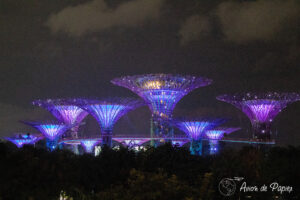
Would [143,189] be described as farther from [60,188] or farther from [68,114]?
[68,114]

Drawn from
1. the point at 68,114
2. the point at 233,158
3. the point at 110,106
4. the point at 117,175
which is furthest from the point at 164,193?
the point at 68,114

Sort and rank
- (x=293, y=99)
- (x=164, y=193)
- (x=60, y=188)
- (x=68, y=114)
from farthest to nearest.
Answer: (x=68, y=114) < (x=293, y=99) < (x=60, y=188) < (x=164, y=193)

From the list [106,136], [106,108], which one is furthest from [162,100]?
[106,136]

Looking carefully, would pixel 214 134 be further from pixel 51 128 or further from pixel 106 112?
pixel 51 128

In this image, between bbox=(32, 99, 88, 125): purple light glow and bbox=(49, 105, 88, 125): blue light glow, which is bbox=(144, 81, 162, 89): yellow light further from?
bbox=(49, 105, 88, 125): blue light glow

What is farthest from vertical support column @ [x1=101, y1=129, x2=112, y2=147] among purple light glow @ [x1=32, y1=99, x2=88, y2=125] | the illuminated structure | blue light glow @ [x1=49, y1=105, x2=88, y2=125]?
the illuminated structure

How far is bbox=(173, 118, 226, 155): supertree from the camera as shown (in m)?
66.2

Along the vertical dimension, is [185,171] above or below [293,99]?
below

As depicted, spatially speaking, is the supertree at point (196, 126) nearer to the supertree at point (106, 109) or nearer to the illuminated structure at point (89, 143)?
the supertree at point (106, 109)

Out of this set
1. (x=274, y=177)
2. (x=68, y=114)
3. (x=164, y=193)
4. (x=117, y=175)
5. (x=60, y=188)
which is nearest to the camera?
(x=164, y=193)

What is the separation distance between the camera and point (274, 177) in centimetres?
2319

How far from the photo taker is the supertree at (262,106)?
214 feet

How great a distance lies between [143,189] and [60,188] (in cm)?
1079

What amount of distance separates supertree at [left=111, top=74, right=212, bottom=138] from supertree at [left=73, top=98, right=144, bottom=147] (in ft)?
7.91
